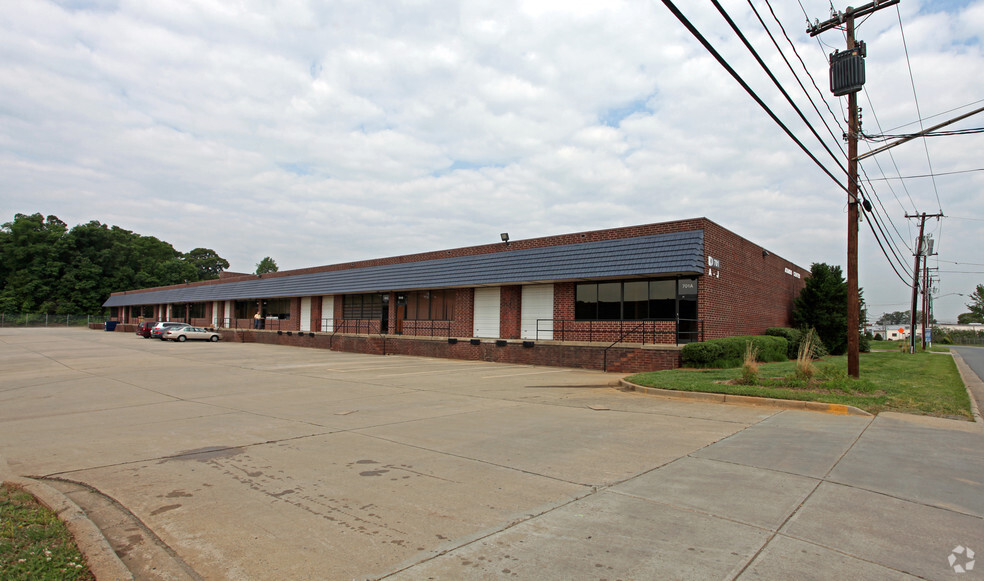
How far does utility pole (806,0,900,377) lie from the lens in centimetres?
1376

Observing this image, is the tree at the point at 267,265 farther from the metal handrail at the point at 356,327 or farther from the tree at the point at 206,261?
the metal handrail at the point at 356,327

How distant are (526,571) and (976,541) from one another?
140 inches

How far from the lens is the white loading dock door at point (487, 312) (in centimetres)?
2561

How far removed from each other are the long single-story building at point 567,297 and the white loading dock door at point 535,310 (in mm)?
46

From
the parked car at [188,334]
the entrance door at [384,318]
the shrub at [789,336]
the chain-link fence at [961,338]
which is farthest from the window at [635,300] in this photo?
the chain-link fence at [961,338]

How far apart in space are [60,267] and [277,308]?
6526 cm

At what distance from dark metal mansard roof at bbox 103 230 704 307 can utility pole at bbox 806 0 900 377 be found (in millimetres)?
4833

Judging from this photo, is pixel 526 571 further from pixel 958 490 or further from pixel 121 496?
pixel 958 490

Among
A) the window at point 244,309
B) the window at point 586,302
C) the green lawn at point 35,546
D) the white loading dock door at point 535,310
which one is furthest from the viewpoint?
the window at point 244,309

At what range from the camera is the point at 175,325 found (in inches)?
1662

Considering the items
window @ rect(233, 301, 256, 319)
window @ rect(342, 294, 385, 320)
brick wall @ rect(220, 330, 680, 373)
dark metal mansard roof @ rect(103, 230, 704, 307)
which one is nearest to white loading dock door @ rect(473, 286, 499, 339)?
dark metal mansard roof @ rect(103, 230, 704, 307)

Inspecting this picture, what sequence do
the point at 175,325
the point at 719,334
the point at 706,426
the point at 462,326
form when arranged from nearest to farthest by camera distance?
the point at 706,426
the point at 719,334
the point at 462,326
the point at 175,325

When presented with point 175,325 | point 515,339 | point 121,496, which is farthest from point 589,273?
point 175,325

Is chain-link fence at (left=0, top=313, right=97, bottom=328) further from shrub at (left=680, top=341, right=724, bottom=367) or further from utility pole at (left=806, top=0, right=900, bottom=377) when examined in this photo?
utility pole at (left=806, top=0, right=900, bottom=377)
